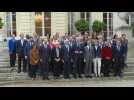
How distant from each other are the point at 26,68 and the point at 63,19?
4752 mm

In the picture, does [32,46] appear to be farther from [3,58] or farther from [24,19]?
[24,19]

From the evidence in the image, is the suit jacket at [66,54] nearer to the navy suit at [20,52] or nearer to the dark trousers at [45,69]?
the dark trousers at [45,69]

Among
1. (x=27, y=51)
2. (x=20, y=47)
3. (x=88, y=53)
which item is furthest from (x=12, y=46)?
(x=88, y=53)

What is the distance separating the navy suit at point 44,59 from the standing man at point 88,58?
1.10m

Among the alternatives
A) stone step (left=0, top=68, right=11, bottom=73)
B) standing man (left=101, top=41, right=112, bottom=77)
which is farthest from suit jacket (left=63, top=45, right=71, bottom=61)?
stone step (left=0, top=68, right=11, bottom=73)

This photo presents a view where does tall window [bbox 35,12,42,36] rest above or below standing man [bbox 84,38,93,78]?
above

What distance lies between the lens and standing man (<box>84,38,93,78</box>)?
1470cm

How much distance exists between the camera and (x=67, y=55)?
578 inches

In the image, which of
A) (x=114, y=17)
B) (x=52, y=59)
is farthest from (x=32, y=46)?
(x=114, y=17)

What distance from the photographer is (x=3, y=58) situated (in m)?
15.8

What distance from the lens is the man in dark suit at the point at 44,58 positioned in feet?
47.4

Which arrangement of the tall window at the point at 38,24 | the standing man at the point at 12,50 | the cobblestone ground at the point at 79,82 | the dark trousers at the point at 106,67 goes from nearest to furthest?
the cobblestone ground at the point at 79,82 → the dark trousers at the point at 106,67 → the standing man at the point at 12,50 → the tall window at the point at 38,24

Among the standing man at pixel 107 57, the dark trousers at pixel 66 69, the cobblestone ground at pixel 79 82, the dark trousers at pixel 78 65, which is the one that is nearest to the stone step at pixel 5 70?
the cobblestone ground at pixel 79 82

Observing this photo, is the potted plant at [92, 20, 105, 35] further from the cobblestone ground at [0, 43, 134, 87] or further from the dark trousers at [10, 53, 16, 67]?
the dark trousers at [10, 53, 16, 67]
